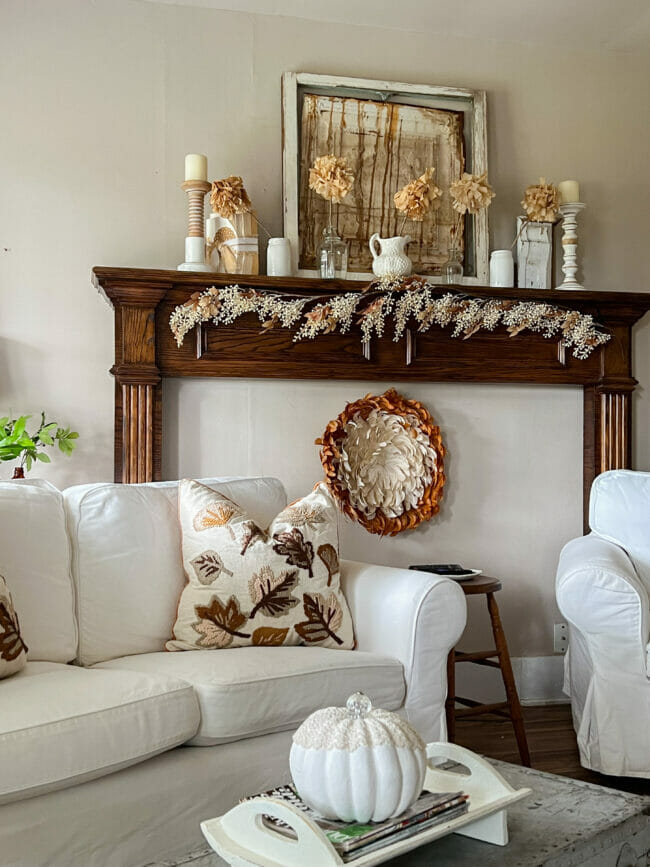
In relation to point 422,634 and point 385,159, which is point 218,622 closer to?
point 422,634

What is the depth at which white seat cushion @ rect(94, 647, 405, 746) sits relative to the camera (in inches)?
82.4

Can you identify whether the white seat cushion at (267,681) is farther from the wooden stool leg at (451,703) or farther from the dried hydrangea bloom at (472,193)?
the dried hydrangea bloom at (472,193)

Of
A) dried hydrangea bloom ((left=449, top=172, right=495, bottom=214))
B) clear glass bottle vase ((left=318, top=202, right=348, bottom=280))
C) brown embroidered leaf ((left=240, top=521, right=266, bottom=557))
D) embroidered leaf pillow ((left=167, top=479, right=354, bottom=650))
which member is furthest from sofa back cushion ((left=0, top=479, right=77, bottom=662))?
dried hydrangea bloom ((left=449, top=172, right=495, bottom=214))

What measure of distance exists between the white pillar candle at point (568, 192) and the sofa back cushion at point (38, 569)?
7.76ft

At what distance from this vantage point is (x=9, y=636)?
2.11 metres

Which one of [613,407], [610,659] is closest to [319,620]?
[610,659]

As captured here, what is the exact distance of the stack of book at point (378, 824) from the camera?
50.8 inches

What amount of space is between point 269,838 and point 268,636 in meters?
1.13

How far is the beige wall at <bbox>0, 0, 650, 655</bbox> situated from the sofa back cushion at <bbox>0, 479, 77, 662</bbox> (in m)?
0.90

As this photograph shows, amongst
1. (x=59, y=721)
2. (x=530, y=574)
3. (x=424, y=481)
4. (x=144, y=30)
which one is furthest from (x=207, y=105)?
(x=59, y=721)

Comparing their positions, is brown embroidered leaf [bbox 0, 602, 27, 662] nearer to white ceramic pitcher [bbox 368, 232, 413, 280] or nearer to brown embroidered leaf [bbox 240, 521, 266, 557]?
brown embroidered leaf [bbox 240, 521, 266, 557]

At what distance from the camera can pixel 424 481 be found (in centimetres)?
356

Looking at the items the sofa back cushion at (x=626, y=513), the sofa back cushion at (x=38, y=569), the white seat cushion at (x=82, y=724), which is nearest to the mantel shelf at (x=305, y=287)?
the sofa back cushion at (x=626, y=513)

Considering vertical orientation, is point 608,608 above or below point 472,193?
below
